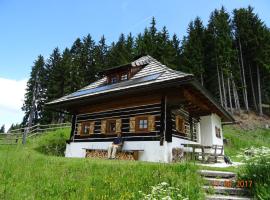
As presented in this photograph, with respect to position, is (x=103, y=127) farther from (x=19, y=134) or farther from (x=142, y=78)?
(x=19, y=134)

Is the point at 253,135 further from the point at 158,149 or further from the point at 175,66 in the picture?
the point at 158,149

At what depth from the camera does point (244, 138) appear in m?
25.8

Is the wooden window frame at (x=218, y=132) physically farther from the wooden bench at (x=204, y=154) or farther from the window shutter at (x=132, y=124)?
the window shutter at (x=132, y=124)

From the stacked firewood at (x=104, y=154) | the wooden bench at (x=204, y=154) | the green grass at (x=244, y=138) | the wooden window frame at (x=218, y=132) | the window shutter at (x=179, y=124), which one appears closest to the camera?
the wooden bench at (x=204, y=154)

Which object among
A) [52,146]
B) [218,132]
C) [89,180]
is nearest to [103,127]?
[52,146]

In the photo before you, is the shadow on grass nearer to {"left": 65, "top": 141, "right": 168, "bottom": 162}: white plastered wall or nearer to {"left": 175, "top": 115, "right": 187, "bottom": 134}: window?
{"left": 65, "top": 141, "right": 168, "bottom": 162}: white plastered wall

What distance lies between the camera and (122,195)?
607 centimetres

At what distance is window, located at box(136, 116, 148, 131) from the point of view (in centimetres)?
1311

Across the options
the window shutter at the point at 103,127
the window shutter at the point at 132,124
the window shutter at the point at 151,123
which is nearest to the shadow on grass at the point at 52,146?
the window shutter at the point at 103,127

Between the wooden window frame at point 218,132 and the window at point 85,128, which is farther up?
the wooden window frame at point 218,132

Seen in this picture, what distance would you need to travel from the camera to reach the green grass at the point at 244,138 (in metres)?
23.0

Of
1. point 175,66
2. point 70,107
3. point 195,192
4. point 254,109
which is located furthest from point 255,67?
point 195,192

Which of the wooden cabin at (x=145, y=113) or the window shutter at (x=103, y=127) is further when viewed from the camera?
the window shutter at (x=103, y=127)

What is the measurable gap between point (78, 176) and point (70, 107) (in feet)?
31.9
